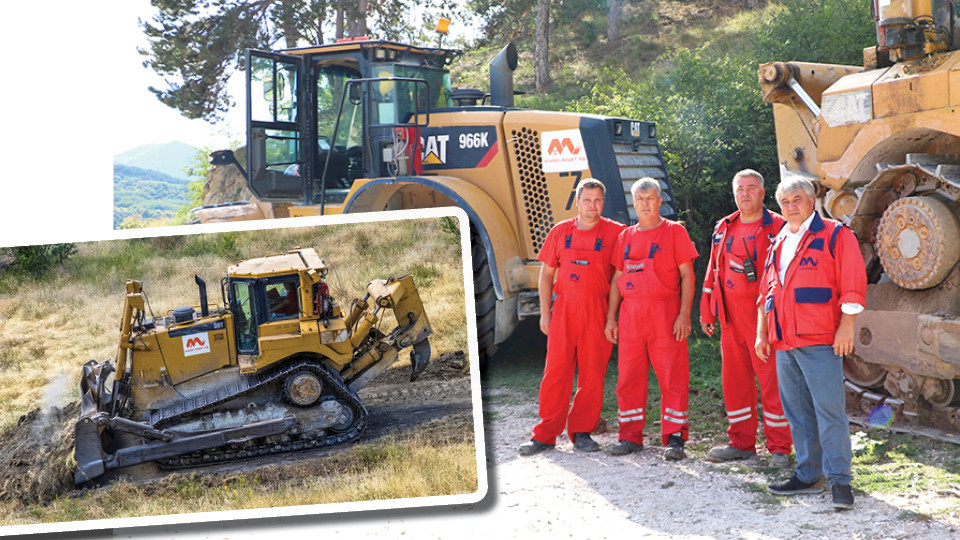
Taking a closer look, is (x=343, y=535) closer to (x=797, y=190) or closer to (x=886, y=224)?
(x=797, y=190)

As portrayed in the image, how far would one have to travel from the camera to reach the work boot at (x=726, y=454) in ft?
18.8

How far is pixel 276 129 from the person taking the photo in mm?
8406

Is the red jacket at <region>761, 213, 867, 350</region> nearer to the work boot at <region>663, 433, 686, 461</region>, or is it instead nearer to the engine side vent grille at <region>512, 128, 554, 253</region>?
the work boot at <region>663, 433, 686, 461</region>

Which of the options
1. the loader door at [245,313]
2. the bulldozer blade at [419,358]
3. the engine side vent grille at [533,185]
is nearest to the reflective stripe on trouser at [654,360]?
the bulldozer blade at [419,358]

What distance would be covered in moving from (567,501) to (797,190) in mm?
2085

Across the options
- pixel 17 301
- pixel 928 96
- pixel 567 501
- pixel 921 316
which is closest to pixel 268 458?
pixel 17 301

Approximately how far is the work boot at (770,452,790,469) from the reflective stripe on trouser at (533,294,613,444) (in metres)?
1.12

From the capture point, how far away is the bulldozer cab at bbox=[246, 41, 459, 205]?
26.1 ft

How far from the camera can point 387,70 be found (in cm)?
817

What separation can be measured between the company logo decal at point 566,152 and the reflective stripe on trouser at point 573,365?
1780 millimetres

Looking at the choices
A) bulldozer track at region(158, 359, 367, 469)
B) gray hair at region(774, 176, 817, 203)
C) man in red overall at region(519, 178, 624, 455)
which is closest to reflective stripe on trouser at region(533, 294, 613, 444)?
man in red overall at region(519, 178, 624, 455)

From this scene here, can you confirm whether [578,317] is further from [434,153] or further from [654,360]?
[434,153]

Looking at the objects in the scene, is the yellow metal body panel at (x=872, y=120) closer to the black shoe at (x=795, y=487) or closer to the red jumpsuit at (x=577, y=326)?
the red jumpsuit at (x=577, y=326)

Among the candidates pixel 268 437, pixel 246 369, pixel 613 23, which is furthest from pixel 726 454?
pixel 613 23
